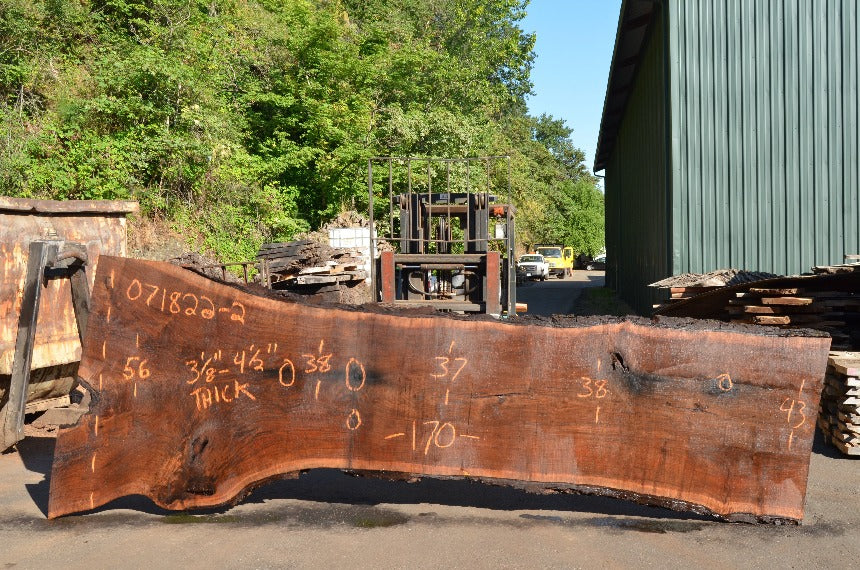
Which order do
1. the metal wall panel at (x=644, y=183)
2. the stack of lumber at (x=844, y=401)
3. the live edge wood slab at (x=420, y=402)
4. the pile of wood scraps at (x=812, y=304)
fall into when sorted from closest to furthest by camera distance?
the live edge wood slab at (x=420, y=402), the stack of lumber at (x=844, y=401), the pile of wood scraps at (x=812, y=304), the metal wall panel at (x=644, y=183)

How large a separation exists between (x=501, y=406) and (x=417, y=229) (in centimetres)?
694

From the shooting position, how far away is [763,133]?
10.7m

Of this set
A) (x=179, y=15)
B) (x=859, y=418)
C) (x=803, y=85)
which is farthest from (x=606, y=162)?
(x=859, y=418)

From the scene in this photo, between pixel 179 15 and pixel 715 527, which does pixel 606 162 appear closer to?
pixel 179 15

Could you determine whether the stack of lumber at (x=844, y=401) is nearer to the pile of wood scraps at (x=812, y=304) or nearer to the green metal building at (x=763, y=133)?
the pile of wood scraps at (x=812, y=304)

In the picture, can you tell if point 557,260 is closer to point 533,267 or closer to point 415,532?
point 533,267

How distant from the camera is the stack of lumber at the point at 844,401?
580 cm

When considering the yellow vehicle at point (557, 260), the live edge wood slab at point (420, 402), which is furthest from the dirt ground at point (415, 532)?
the yellow vehicle at point (557, 260)

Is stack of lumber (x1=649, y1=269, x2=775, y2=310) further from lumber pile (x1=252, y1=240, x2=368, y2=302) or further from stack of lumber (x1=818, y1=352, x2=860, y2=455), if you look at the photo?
lumber pile (x1=252, y1=240, x2=368, y2=302)

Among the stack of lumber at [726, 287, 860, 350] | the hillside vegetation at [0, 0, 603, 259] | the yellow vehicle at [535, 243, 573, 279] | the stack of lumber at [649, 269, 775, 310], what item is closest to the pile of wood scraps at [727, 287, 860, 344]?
the stack of lumber at [726, 287, 860, 350]

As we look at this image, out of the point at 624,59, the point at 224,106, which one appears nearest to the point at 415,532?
the point at 624,59

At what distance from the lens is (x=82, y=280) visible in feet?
19.1

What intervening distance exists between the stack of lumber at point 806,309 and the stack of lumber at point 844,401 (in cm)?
97

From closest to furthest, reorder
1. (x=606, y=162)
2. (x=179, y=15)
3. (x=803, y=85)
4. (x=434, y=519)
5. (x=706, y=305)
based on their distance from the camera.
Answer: (x=434, y=519)
(x=706, y=305)
(x=803, y=85)
(x=179, y=15)
(x=606, y=162)
